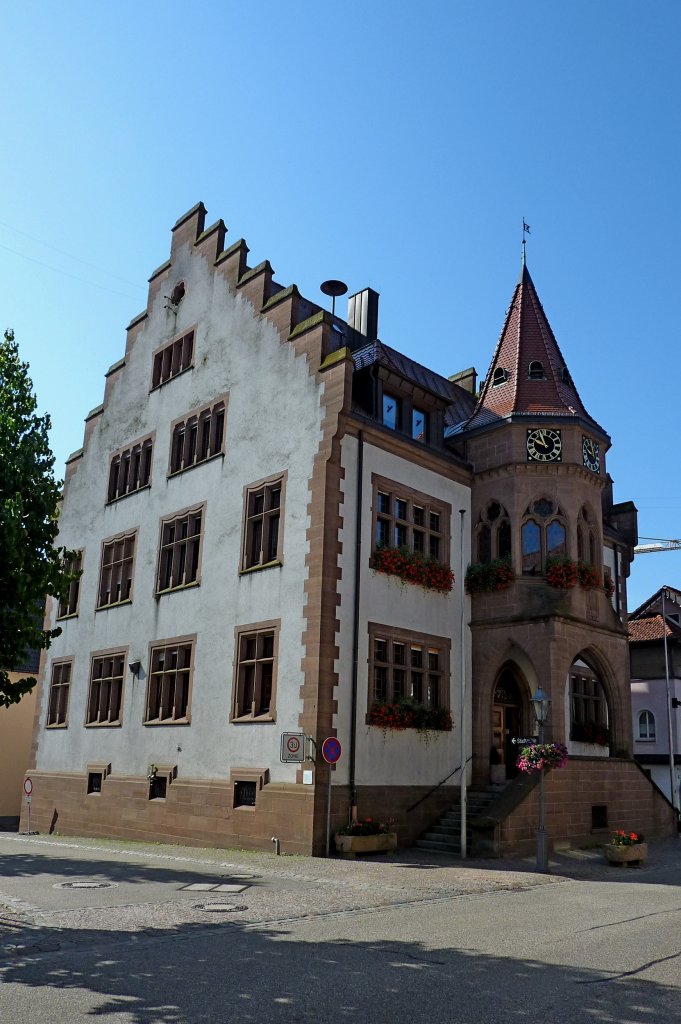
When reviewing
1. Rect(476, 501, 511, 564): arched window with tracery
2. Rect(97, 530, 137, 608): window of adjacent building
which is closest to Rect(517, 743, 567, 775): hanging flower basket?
Rect(476, 501, 511, 564): arched window with tracery

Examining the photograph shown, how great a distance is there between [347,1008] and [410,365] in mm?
24988

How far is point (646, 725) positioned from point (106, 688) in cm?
2591

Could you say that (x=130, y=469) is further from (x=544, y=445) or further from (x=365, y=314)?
(x=544, y=445)

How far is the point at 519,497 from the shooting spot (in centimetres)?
2584

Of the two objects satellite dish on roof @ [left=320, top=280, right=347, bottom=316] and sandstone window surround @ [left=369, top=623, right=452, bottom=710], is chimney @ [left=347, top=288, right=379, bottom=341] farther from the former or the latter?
sandstone window surround @ [left=369, top=623, right=452, bottom=710]

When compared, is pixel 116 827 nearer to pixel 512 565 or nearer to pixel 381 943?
pixel 512 565

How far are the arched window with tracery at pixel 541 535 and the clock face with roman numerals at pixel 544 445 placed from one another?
1218 mm

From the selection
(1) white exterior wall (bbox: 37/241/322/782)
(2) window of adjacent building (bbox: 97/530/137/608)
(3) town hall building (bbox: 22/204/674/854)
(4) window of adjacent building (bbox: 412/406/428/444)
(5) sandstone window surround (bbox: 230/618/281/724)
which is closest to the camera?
(3) town hall building (bbox: 22/204/674/854)

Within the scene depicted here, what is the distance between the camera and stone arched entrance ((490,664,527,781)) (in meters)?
25.2

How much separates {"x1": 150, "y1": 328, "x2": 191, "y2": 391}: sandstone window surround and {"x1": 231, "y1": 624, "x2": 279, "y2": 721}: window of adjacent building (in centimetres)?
997

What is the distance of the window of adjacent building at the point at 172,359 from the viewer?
29516 mm

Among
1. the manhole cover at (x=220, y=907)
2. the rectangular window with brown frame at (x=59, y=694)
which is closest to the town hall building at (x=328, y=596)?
the rectangular window with brown frame at (x=59, y=694)

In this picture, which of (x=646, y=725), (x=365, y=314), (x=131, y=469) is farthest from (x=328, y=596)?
(x=646, y=725)

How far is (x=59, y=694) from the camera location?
3200 cm
